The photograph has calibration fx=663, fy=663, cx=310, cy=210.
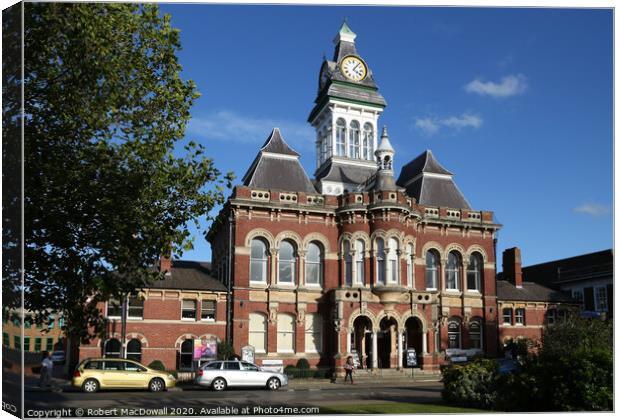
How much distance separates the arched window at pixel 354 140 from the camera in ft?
157

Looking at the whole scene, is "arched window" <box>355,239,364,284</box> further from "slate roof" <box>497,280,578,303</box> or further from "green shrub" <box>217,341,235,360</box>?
"slate roof" <box>497,280,578,303</box>

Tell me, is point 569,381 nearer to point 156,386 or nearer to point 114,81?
point 114,81

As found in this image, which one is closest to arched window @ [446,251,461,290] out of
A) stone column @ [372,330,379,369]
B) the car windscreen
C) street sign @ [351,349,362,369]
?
stone column @ [372,330,379,369]

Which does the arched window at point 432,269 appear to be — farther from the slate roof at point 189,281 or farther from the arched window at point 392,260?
the slate roof at point 189,281

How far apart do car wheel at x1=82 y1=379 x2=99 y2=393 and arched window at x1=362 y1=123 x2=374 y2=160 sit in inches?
1136

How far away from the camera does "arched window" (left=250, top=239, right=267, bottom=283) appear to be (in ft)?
125

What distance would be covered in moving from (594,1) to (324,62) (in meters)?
33.7

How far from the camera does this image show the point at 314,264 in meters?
39.3

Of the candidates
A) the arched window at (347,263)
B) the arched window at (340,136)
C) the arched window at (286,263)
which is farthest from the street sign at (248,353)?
the arched window at (340,136)

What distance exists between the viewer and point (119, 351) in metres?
35.5

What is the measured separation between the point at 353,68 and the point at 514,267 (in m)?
18.1

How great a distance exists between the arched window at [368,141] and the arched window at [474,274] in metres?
10.8

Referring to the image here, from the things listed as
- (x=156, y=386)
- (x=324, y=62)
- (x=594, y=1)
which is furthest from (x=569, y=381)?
(x=324, y=62)

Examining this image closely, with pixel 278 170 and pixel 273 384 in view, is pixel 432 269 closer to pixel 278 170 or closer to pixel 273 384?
pixel 278 170
